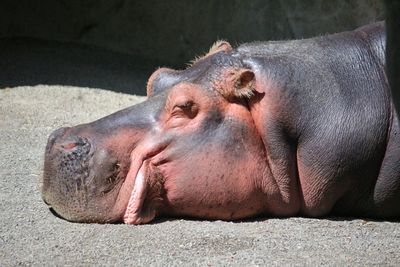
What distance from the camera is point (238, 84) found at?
13.9ft

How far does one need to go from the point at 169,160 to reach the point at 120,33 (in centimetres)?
435

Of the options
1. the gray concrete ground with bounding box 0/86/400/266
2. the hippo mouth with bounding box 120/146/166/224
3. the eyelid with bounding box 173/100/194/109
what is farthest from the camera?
the eyelid with bounding box 173/100/194/109

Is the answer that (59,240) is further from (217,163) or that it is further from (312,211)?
(312,211)

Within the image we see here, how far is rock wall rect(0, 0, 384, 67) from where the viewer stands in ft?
24.7

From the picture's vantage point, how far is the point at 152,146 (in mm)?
4152

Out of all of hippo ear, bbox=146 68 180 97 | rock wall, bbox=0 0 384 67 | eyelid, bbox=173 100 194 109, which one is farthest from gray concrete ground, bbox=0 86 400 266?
rock wall, bbox=0 0 384 67

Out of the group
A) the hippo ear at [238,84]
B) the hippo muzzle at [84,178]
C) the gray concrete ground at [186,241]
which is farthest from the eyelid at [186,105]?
the gray concrete ground at [186,241]

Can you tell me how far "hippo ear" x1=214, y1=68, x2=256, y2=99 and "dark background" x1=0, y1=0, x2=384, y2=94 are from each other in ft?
8.69

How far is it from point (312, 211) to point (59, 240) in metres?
1.21

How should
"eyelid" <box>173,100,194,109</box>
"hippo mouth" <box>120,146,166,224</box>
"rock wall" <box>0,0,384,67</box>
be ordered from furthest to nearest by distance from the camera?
"rock wall" <box>0,0,384,67</box>
"eyelid" <box>173,100,194,109</box>
"hippo mouth" <box>120,146,166,224</box>

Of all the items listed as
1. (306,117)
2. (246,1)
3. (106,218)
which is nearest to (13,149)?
(106,218)

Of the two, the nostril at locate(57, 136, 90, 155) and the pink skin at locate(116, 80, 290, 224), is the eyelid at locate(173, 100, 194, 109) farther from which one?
the nostril at locate(57, 136, 90, 155)

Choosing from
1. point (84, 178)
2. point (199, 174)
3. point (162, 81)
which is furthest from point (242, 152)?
point (84, 178)

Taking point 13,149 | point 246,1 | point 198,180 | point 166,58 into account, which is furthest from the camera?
point 166,58
